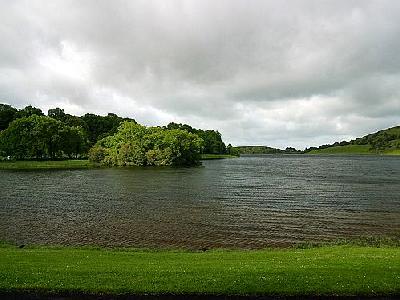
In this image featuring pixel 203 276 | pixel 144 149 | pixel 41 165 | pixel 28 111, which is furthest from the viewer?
pixel 28 111

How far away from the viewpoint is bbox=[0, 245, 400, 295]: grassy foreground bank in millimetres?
13227

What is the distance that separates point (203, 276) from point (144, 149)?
12591cm

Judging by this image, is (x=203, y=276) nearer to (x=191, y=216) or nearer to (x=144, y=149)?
(x=191, y=216)

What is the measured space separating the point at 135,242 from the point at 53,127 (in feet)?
410

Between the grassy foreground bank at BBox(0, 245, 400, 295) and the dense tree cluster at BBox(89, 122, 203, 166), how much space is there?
119936mm

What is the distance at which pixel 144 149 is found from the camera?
454 feet

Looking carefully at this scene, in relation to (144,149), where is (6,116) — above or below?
above

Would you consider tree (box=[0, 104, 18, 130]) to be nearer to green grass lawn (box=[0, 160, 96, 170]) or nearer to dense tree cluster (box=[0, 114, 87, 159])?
dense tree cluster (box=[0, 114, 87, 159])

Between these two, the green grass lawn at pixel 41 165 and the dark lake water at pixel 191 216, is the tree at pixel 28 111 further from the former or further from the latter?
the dark lake water at pixel 191 216

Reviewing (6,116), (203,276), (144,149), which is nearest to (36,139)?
(144,149)

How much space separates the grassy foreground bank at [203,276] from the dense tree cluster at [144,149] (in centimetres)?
11994

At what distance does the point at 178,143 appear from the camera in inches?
5600

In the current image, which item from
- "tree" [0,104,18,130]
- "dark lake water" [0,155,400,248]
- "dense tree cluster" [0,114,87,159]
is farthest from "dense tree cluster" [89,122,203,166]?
"dark lake water" [0,155,400,248]

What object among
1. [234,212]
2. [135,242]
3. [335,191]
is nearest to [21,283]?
[135,242]
